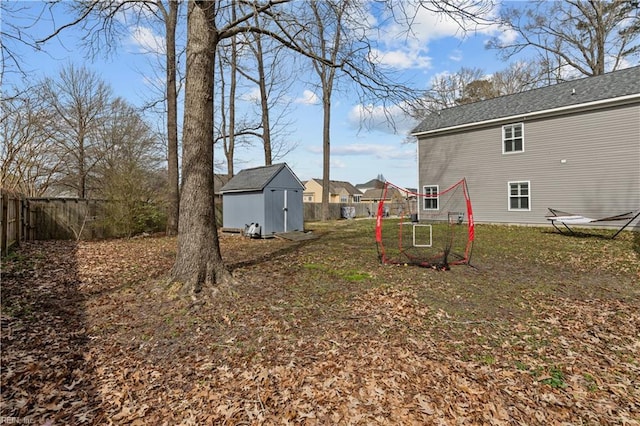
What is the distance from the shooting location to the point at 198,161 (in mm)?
4867

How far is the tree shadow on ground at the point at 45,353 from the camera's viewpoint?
97.2 inches

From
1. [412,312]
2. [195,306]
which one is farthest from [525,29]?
[195,306]

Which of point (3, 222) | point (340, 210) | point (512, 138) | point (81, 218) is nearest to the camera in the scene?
point (3, 222)

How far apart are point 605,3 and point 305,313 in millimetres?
26399

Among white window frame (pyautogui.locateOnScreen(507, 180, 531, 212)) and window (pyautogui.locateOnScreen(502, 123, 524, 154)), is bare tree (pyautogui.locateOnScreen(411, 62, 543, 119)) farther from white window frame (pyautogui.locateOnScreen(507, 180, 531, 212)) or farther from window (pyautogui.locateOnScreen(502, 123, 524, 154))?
white window frame (pyautogui.locateOnScreen(507, 180, 531, 212))

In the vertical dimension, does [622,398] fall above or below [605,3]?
below

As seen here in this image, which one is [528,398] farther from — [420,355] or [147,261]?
[147,261]

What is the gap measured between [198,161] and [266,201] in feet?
24.4

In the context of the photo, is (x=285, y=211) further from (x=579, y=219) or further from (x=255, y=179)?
(x=579, y=219)

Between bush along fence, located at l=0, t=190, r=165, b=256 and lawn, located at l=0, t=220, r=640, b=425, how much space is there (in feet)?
16.6

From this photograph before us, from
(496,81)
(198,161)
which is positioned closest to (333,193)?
(496,81)

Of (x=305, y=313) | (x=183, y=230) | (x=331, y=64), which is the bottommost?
(x=305, y=313)

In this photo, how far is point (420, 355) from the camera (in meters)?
3.34

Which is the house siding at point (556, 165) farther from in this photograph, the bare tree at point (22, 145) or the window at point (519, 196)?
the bare tree at point (22, 145)
